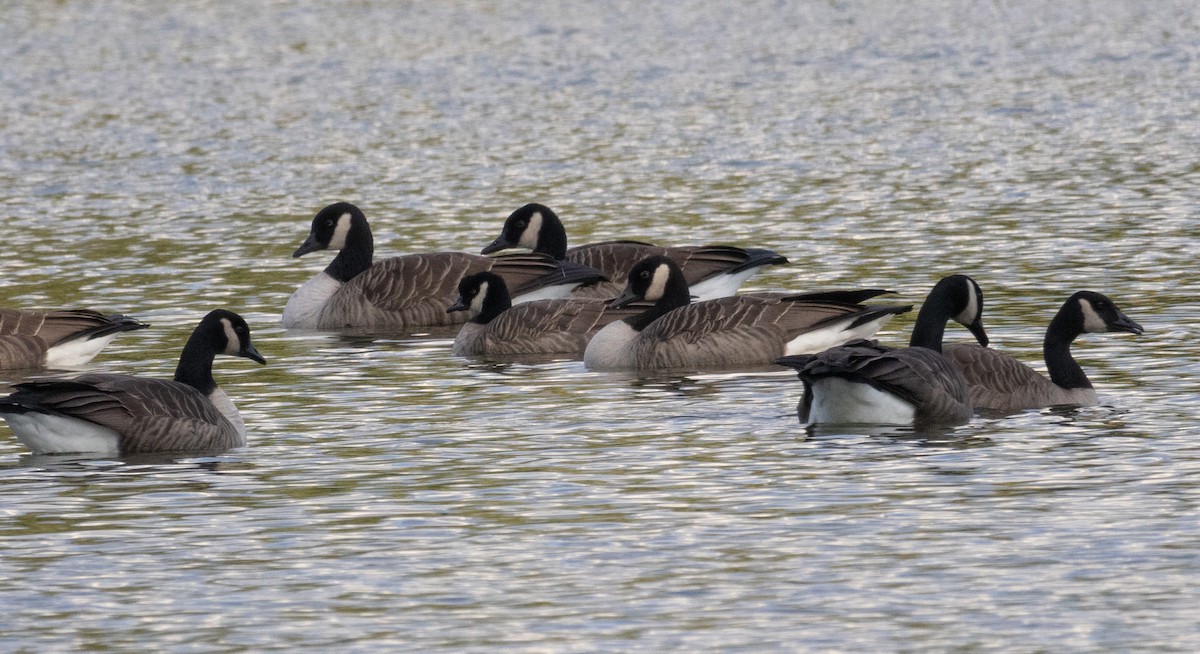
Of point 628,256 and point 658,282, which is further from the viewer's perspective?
point 628,256

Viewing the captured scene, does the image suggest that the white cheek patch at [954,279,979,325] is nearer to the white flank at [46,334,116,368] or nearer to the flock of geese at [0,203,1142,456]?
the flock of geese at [0,203,1142,456]

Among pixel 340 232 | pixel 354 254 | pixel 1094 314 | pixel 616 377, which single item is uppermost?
pixel 340 232

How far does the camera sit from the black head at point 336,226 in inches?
875

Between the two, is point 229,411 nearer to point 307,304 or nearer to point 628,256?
point 307,304

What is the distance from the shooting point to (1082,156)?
31.0m

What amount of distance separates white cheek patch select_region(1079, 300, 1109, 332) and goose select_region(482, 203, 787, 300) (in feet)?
15.5

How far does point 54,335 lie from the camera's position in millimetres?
18328

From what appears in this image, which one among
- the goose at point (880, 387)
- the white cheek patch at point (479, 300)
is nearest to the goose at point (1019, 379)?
the goose at point (880, 387)

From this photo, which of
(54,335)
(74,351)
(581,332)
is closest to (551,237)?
(581,332)

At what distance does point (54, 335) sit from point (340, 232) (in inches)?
180

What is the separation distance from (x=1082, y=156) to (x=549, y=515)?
20.6 meters

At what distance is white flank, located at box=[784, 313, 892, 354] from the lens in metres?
18.1

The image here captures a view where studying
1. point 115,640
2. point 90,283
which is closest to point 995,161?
point 90,283

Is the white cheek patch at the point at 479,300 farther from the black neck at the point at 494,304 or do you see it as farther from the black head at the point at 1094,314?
the black head at the point at 1094,314
